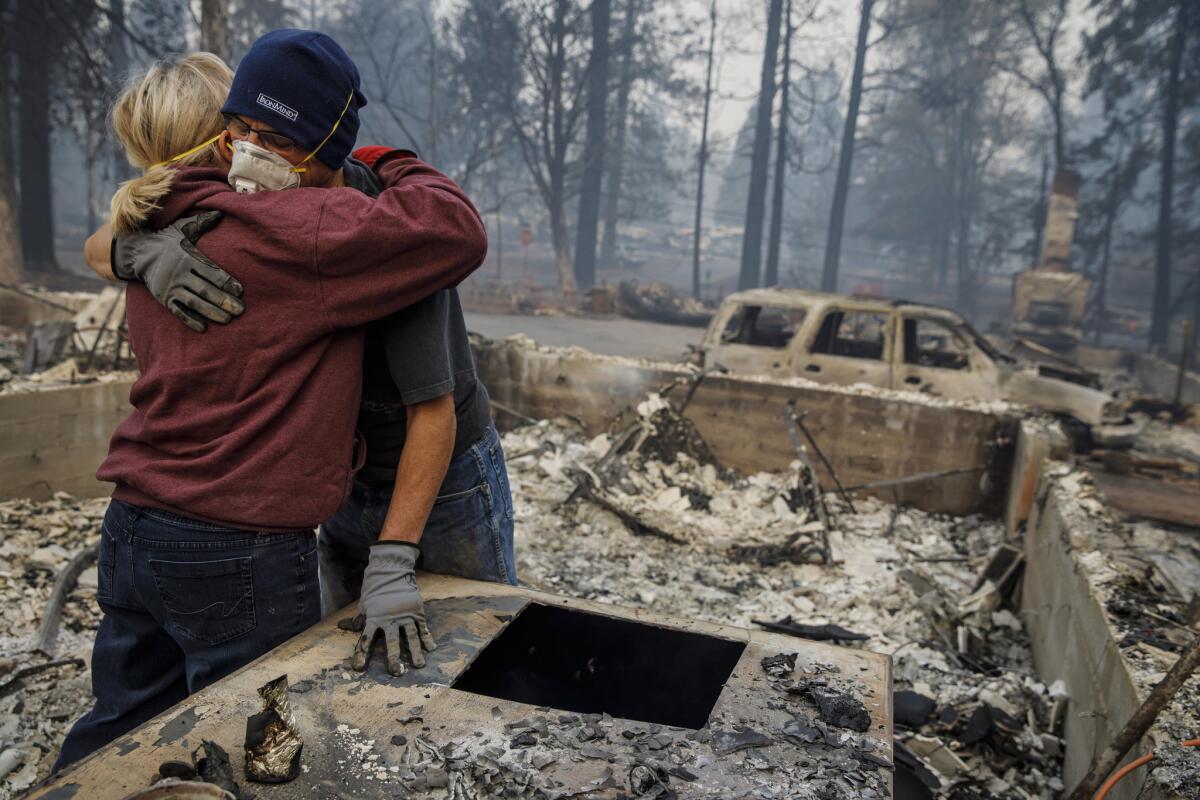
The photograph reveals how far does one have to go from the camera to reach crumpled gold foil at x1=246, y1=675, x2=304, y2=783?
53.8 inches

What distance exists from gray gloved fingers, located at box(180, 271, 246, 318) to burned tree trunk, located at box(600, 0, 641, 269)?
23.7 meters

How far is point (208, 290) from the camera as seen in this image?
64.8 inches

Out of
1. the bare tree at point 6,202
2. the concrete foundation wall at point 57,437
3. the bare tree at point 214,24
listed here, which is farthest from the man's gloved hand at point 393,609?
the bare tree at point 6,202

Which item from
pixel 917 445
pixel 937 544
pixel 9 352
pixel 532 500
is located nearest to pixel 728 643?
pixel 532 500

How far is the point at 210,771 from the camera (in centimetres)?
135

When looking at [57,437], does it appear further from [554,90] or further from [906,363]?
[554,90]

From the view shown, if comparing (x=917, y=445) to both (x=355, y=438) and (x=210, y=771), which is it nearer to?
(x=355, y=438)

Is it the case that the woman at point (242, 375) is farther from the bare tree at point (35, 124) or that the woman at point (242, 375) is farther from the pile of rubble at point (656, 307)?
the pile of rubble at point (656, 307)

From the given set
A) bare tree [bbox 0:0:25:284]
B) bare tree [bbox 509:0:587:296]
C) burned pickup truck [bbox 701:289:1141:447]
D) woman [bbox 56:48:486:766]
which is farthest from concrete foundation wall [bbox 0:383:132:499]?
bare tree [bbox 509:0:587:296]

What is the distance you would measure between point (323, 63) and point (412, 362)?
0.68 meters

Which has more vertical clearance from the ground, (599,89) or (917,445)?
(599,89)

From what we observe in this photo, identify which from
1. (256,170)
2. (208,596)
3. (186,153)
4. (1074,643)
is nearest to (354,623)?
(208,596)

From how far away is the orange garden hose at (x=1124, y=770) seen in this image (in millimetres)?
2152

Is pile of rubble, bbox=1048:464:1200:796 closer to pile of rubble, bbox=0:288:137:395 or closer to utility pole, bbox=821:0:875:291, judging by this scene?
pile of rubble, bbox=0:288:137:395
